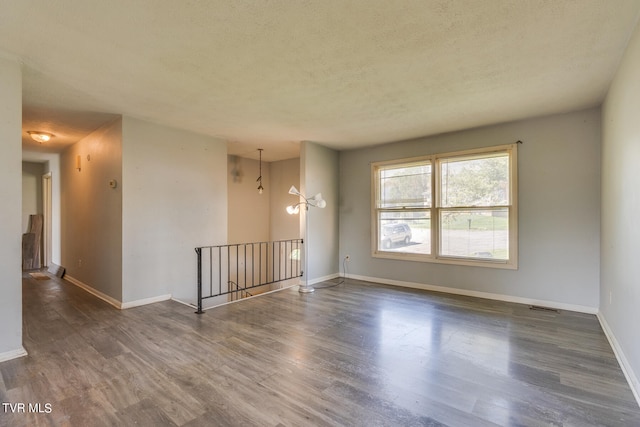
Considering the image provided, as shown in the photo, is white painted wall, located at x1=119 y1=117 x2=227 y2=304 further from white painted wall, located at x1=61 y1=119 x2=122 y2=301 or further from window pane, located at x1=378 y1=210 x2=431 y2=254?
window pane, located at x1=378 y1=210 x2=431 y2=254

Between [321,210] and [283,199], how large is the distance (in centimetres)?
182

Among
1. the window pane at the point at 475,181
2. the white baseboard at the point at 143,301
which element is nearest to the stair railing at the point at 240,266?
the white baseboard at the point at 143,301

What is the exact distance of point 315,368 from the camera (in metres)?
2.45

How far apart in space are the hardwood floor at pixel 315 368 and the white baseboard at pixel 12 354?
0.06 m

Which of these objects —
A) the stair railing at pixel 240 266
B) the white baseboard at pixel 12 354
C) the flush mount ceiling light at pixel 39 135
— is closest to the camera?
the white baseboard at pixel 12 354

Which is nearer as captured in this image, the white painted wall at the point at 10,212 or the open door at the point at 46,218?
the white painted wall at the point at 10,212

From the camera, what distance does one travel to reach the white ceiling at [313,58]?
1.95 m

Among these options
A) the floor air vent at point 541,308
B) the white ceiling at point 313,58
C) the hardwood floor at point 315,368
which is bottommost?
the hardwood floor at point 315,368

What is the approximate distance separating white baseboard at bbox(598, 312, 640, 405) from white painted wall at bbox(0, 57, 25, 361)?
473 centimetres

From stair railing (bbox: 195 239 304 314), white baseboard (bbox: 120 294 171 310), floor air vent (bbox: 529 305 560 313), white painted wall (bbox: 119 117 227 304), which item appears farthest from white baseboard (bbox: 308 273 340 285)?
floor air vent (bbox: 529 305 560 313)

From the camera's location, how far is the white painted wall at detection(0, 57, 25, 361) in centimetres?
251

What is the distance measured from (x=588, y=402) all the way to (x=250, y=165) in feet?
21.3

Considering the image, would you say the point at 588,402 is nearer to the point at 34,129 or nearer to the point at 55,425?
the point at 55,425

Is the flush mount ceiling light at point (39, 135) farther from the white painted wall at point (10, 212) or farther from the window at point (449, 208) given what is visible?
the window at point (449, 208)
